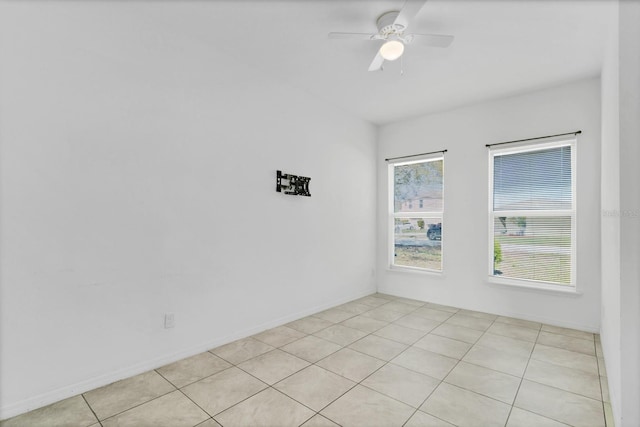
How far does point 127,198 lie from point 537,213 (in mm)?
4251

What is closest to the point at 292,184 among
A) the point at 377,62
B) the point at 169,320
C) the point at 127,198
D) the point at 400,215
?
the point at 377,62

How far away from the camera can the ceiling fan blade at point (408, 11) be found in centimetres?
194

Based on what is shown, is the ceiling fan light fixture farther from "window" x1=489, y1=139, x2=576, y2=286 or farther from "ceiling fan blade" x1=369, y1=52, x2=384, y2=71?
"window" x1=489, y1=139, x2=576, y2=286

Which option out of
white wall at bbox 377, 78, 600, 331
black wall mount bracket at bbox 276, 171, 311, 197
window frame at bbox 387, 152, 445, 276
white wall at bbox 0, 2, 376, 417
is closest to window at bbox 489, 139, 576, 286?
white wall at bbox 377, 78, 600, 331

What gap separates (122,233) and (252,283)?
131cm

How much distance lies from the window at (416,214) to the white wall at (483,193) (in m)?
0.14

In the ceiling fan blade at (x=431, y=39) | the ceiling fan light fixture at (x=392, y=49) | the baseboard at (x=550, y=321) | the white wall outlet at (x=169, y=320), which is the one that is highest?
the ceiling fan blade at (x=431, y=39)

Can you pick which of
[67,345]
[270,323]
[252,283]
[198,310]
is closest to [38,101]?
[67,345]

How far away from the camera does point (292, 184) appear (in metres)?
3.55

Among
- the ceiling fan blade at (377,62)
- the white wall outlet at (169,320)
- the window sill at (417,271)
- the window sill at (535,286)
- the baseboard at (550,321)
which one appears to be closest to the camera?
the white wall outlet at (169,320)

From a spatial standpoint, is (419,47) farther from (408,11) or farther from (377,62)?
(408,11)

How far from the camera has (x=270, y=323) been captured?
3336mm

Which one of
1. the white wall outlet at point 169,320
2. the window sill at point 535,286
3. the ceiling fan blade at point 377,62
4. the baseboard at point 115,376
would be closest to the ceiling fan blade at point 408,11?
the ceiling fan blade at point 377,62

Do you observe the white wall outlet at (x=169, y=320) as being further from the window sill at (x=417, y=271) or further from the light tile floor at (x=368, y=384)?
the window sill at (x=417, y=271)
